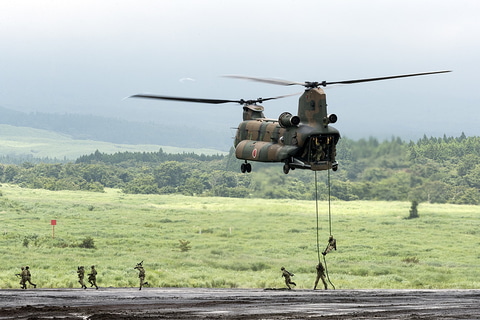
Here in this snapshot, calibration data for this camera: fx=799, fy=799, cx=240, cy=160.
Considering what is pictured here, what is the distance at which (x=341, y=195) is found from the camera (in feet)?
345

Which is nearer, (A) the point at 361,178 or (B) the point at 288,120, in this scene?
(B) the point at 288,120

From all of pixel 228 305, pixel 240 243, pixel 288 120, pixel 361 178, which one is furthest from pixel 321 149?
pixel 240 243

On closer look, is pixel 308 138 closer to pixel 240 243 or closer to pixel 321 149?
pixel 321 149

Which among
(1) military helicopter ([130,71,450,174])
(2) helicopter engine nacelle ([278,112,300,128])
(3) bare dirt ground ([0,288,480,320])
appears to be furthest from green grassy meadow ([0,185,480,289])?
(2) helicopter engine nacelle ([278,112,300,128])

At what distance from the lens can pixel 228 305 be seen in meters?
32.9

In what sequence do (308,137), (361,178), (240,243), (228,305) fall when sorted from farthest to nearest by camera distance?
(240,243) → (361,178) → (308,137) → (228,305)

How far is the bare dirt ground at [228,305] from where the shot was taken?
28672 mm

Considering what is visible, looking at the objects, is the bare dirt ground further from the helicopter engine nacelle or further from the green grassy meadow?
the green grassy meadow

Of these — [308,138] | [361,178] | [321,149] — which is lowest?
[361,178]

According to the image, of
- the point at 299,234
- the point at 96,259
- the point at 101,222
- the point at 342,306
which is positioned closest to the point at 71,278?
the point at 96,259

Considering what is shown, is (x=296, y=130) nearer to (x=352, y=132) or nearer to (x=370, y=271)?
(x=352, y=132)

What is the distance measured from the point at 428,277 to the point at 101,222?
4786 cm

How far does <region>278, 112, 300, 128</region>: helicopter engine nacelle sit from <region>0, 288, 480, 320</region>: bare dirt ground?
304 inches

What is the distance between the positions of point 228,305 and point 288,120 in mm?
8403
